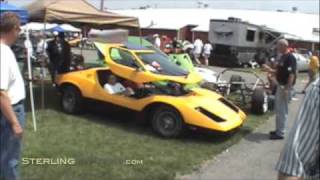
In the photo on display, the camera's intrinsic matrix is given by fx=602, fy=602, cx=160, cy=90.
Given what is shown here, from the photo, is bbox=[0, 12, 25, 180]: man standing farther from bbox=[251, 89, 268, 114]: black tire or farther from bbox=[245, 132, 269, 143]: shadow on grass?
bbox=[251, 89, 268, 114]: black tire

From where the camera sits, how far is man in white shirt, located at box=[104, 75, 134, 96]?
10.9 meters

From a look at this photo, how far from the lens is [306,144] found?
7.57 feet

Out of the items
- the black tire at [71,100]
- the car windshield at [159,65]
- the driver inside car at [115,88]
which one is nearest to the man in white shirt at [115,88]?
the driver inside car at [115,88]

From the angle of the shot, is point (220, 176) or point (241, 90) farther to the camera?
point (241, 90)

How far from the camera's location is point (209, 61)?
3656 cm

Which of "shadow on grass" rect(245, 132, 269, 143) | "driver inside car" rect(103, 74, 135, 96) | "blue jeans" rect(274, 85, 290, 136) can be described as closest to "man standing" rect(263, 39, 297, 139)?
"blue jeans" rect(274, 85, 290, 136)

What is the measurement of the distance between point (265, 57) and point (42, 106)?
28.2m

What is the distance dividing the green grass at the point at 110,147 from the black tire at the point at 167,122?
0.45ft

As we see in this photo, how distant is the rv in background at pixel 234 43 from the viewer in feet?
120

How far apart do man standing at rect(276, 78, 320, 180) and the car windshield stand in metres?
8.68

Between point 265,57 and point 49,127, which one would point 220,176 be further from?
point 265,57

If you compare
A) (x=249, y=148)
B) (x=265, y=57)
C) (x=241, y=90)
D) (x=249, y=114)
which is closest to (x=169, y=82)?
(x=249, y=148)

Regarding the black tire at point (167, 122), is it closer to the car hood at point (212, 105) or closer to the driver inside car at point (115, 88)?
the car hood at point (212, 105)

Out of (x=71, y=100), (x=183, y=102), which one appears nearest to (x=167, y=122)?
(x=183, y=102)
